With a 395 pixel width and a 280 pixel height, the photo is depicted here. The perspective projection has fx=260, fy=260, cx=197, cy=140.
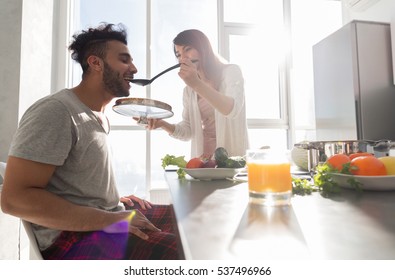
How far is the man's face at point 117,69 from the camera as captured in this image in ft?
3.57

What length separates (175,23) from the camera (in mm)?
2676

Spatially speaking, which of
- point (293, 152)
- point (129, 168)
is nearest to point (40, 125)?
point (293, 152)

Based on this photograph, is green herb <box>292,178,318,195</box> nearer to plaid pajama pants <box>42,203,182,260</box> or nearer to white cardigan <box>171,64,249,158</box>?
plaid pajama pants <box>42,203,182,260</box>

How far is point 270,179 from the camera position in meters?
0.47

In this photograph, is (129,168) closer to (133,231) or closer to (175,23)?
(175,23)

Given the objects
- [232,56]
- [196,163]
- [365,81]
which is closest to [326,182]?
[196,163]

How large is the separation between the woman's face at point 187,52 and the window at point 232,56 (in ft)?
3.65

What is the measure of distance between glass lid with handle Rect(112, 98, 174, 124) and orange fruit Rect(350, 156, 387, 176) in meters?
0.75

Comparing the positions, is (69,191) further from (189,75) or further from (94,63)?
(189,75)

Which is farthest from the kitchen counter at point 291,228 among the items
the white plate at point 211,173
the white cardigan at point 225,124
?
the white cardigan at point 225,124

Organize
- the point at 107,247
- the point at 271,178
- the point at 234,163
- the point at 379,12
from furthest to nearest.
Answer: the point at 379,12
the point at 234,163
the point at 107,247
the point at 271,178

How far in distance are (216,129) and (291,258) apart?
132 centimetres

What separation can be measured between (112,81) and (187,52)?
57 cm

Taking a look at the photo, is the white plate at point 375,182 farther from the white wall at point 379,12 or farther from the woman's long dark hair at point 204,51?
the white wall at point 379,12
